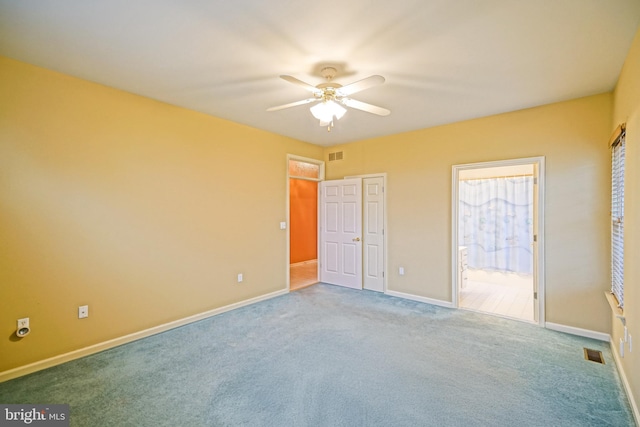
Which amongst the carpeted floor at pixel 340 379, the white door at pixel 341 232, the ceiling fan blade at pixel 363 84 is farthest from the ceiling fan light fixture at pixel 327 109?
the white door at pixel 341 232

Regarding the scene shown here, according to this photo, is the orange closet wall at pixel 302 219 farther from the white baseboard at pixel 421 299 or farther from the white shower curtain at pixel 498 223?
the white shower curtain at pixel 498 223

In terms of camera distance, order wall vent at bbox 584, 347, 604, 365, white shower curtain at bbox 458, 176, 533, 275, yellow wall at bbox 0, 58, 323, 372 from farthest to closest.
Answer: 1. white shower curtain at bbox 458, 176, 533, 275
2. wall vent at bbox 584, 347, 604, 365
3. yellow wall at bbox 0, 58, 323, 372

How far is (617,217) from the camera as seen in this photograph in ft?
8.41

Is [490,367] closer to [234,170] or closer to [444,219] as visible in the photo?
[444,219]

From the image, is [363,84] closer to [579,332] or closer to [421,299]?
[421,299]

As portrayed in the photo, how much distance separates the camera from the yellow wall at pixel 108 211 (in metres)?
2.35

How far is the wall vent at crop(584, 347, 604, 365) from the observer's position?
255 cm

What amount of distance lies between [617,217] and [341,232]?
358cm

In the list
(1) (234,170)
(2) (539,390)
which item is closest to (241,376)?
(2) (539,390)

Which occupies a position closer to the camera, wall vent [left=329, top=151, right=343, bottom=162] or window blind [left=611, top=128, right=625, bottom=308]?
window blind [left=611, top=128, right=625, bottom=308]

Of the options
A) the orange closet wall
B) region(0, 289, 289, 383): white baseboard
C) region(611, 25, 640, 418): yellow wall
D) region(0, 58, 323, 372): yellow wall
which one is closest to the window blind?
region(611, 25, 640, 418): yellow wall

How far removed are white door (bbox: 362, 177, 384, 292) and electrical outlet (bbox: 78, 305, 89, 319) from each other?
3.84 meters

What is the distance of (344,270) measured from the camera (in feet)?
16.9

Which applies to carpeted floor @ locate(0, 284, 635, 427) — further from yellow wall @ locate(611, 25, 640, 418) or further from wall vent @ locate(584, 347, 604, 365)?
yellow wall @ locate(611, 25, 640, 418)
